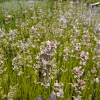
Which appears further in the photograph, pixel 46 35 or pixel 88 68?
pixel 46 35

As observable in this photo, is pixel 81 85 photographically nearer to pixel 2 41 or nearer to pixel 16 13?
pixel 2 41

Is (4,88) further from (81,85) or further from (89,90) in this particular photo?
(81,85)

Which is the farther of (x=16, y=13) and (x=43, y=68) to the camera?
(x=16, y=13)

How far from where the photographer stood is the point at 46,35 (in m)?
5.06

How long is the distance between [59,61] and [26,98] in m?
0.92

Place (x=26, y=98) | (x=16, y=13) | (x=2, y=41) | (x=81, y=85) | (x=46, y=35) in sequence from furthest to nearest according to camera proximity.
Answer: (x=16, y=13) → (x=46, y=35) → (x=2, y=41) → (x=26, y=98) → (x=81, y=85)

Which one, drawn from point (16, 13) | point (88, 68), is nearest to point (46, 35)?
point (88, 68)

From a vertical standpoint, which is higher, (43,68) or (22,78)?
(43,68)

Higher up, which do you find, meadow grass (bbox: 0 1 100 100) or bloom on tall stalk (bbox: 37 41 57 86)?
bloom on tall stalk (bbox: 37 41 57 86)

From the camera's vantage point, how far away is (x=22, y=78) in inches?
140

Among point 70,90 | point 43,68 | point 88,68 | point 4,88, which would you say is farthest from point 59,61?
point 43,68

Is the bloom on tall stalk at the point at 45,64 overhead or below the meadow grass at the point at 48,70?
overhead

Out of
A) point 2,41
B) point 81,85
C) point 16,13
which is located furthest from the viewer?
point 16,13

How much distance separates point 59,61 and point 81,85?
1472mm
